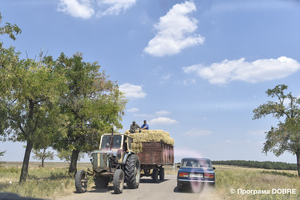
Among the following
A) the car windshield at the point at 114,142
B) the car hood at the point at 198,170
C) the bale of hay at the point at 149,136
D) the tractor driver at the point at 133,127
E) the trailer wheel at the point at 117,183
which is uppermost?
the tractor driver at the point at 133,127

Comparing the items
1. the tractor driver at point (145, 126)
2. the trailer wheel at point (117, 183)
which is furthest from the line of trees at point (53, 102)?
the trailer wheel at point (117, 183)

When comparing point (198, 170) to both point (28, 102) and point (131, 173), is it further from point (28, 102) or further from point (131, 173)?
point (28, 102)

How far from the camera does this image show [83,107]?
2466 cm

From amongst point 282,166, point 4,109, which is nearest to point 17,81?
point 4,109

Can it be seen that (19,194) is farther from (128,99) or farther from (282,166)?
(282,166)

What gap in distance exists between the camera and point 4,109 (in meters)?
16.8

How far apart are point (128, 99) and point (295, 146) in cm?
2440

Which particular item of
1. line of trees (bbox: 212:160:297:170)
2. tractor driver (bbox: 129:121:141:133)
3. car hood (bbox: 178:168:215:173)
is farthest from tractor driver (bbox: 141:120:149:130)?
line of trees (bbox: 212:160:297:170)

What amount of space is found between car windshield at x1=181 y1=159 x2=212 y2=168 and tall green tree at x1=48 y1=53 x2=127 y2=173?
35.6 ft

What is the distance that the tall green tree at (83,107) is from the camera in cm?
Answer: 2409

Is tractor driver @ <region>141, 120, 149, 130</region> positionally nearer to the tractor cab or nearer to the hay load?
the hay load

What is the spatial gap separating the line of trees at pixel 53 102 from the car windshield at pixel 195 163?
32.1ft

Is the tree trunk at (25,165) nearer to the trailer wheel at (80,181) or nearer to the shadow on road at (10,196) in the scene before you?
the trailer wheel at (80,181)

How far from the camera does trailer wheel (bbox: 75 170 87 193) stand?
12.6 m
